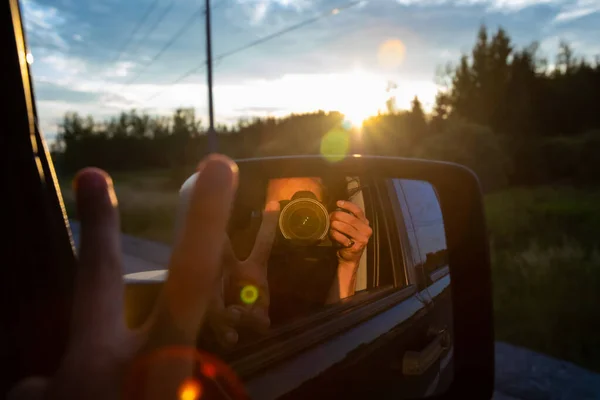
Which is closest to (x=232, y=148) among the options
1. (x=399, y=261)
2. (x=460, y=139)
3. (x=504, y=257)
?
(x=460, y=139)

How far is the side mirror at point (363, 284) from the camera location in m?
1.74

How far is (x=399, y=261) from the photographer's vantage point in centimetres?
292

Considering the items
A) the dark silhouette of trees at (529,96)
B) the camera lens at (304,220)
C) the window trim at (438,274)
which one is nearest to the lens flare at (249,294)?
the camera lens at (304,220)

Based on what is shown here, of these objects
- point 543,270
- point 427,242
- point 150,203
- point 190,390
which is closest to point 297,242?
point 427,242

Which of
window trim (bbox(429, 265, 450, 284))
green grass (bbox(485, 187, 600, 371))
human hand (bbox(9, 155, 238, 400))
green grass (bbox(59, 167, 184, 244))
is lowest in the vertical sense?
green grass (bbox(59, 167, 184, 244))

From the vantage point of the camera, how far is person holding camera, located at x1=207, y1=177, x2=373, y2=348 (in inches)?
75.7

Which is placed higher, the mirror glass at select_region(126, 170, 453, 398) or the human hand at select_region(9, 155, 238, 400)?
the human hand at select_region(9, 155, 238, 400)

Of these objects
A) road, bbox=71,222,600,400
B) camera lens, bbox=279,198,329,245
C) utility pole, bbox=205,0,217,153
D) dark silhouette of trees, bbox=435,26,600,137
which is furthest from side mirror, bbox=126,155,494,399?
dark silhouette of trees, bbox=435,26,600,137

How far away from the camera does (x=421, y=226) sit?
3.07 meters

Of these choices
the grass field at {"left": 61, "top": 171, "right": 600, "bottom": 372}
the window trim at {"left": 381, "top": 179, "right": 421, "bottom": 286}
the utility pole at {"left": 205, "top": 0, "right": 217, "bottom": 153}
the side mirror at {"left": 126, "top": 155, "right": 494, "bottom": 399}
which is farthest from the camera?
the utility pole at {"left": 205, "top": 0, "right": 217, "bottom": 153}

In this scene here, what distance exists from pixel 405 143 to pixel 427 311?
33.1 meters

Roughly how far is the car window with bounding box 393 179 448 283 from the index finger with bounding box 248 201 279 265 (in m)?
0.90

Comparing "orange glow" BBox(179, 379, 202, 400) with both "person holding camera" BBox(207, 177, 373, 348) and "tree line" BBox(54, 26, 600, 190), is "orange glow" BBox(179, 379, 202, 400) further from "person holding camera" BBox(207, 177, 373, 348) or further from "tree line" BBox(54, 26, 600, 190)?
"tree line" BBox(54, 26, 600, 190)

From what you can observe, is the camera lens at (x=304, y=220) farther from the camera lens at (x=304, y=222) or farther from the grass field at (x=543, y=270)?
the grass field at (x=543, y=270)
